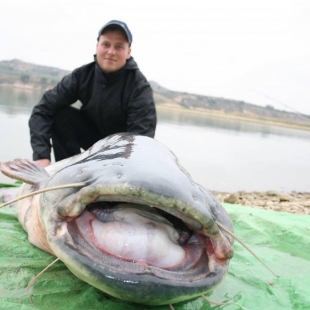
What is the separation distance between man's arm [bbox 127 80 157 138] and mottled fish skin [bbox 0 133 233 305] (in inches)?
93.0

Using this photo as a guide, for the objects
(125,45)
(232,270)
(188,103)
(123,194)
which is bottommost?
(188,103)

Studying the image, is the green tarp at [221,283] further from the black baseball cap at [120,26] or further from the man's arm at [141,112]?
the black baseball cap at [120,26]

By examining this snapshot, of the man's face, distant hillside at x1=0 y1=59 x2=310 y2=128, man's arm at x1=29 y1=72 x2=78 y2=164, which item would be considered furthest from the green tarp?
distant hillside at x1=0 y1=59 x2=310 y2=128

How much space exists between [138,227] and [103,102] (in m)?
2.88

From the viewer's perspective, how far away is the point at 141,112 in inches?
154

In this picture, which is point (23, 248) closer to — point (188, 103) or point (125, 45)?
point (125, 45)

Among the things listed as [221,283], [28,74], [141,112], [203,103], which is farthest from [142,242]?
[203,103]

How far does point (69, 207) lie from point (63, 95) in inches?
119

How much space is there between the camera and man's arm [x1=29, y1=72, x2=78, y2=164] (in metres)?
4.07

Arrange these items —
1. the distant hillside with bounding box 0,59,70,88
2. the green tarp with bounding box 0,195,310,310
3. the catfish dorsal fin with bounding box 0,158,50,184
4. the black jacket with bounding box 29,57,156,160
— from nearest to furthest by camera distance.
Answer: the green tarp with bounding box 0,195,310,310
the catfish dorsal fin with bounding box 0,158,50,184
the black jacket with bounding box 29,57,156,160
the distant hillside with bounding box 0,59,70,88

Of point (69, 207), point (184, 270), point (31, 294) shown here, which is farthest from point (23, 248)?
point (184, 270)

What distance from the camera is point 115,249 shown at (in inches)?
48.6

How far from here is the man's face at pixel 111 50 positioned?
3.87 m

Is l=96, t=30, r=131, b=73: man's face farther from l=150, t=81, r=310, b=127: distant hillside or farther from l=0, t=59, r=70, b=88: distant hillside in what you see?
l=150, t=81, r=310, b=127: distant hillside
